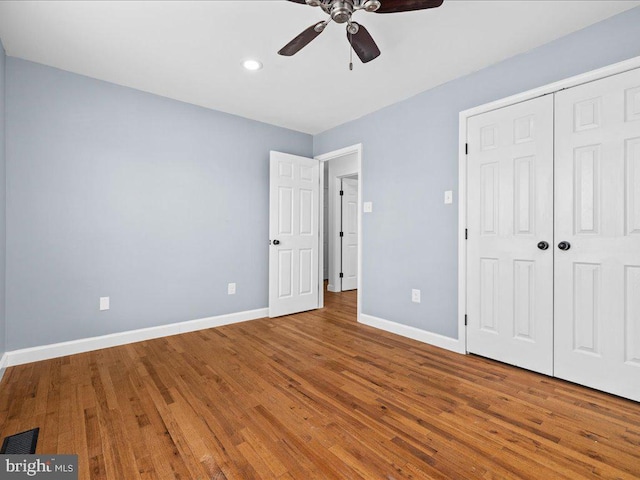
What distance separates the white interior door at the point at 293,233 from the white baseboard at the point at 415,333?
96 centimetres

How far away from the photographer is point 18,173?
2.60 meters

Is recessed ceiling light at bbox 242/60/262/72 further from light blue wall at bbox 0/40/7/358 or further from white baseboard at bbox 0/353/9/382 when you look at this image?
white baseboard at bbox 0/353/9/382

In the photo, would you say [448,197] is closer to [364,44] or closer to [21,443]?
[364,44]

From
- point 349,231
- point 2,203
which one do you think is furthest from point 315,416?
point 349,231

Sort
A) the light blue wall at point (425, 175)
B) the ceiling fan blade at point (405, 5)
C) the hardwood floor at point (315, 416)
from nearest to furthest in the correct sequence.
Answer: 1. the hardwood floor at point (315, 416)
2. the ceiling fan blade at point (405, 5)
3. the light blue wall at point (425, 175)

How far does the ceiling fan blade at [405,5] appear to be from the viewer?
163 cm

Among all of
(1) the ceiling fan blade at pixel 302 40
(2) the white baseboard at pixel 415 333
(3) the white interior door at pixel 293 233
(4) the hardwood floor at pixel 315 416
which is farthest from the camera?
(3) the white interior door at pixel 293 233

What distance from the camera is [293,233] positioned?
4.25m

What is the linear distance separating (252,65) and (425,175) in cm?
193

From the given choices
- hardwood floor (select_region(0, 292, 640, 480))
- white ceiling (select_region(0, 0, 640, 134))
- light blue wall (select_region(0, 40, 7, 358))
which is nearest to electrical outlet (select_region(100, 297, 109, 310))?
hardwood floor (select_region(0, 292, 640, 480))

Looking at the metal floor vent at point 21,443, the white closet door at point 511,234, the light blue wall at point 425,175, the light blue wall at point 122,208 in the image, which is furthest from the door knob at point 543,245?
the metal floor vent at point 21,443

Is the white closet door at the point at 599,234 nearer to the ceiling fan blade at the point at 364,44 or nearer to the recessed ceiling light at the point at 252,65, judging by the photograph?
the ceiling fan blade at the point at 364,44

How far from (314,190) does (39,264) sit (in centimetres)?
307

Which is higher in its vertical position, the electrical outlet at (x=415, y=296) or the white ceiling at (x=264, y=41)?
the white ceiling at (x=264, y=41)
